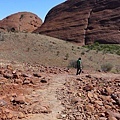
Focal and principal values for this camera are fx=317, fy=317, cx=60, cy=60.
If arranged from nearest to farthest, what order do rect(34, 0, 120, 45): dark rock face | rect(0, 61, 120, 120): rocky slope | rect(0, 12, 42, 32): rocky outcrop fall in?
rect(0, 61, 120, 120): rocky slope, rect(34, 0, 120, 45): dark rock face, rect(0, 12, 42, 32): rocky outcrop

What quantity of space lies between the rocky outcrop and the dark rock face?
5.70 metres

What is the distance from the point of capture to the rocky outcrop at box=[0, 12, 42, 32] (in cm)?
7306

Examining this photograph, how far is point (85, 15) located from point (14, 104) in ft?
193

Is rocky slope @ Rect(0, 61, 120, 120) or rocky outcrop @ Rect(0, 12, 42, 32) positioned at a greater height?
rocky outcrop @ Rect(0, 12, 42, 32)

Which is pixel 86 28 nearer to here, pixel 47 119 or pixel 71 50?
pixel 71 50

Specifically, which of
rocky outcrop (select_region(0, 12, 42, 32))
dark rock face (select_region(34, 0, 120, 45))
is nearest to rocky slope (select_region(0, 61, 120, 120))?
dark rock face (select_region(34, 0, 120, 45))

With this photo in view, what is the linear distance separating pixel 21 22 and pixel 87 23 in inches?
696

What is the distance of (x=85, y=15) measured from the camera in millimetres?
66438

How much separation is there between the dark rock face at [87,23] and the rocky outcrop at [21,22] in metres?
5.70

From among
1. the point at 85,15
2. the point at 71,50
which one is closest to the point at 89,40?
the point at 85,15

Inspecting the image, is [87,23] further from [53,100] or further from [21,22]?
[53,100]

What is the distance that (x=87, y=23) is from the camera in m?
64.4

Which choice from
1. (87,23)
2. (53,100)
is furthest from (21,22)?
(53,100)

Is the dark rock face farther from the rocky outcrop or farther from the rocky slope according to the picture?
the rocky slope
